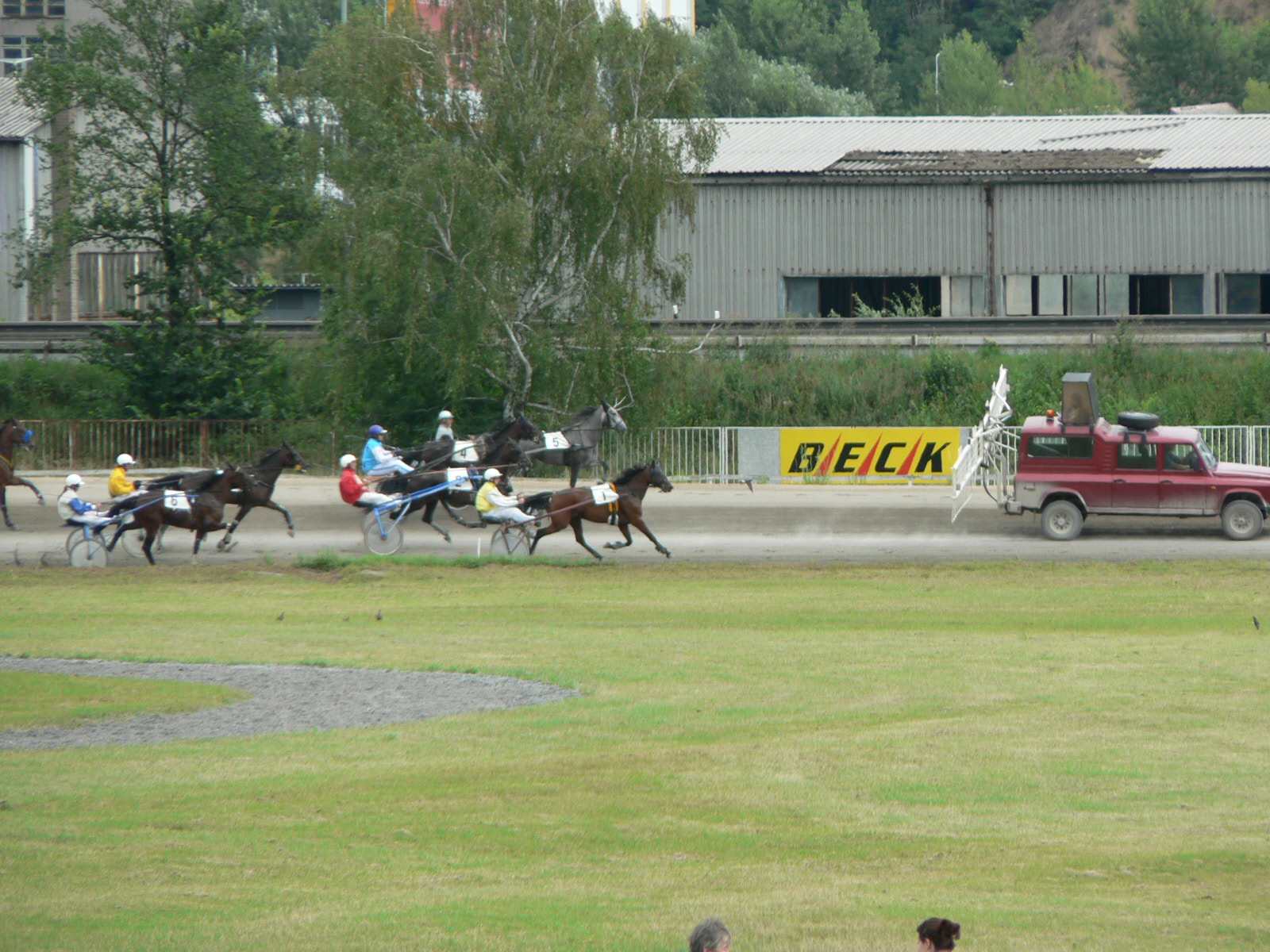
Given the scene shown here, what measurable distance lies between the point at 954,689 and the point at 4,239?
34650 mm

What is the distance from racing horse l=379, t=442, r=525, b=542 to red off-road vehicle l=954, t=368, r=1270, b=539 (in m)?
8.62

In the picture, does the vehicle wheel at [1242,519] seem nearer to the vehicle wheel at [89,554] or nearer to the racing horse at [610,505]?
the racing horse at [610,505]

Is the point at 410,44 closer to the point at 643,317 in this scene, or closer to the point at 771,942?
the point at 643,317

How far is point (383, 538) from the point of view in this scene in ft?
79.7

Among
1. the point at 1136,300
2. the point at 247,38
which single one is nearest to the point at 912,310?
the point at 1136,300

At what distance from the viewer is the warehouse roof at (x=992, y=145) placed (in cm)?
4338

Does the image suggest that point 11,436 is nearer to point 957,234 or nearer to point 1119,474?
point 1119,474

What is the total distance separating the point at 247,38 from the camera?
3916cm

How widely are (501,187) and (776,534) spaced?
11.5 metres

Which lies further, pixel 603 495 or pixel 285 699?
pixel 603 495

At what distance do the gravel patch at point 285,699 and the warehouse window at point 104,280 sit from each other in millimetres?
35889

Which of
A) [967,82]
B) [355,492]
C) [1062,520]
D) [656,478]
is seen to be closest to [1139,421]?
[1062,520]

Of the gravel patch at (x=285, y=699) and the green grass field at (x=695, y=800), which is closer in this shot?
the green grass field at (x=695, y=800)

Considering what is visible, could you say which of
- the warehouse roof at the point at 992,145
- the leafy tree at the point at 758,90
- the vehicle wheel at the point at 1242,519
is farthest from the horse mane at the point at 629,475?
the leafy tree at the point at 758,90
